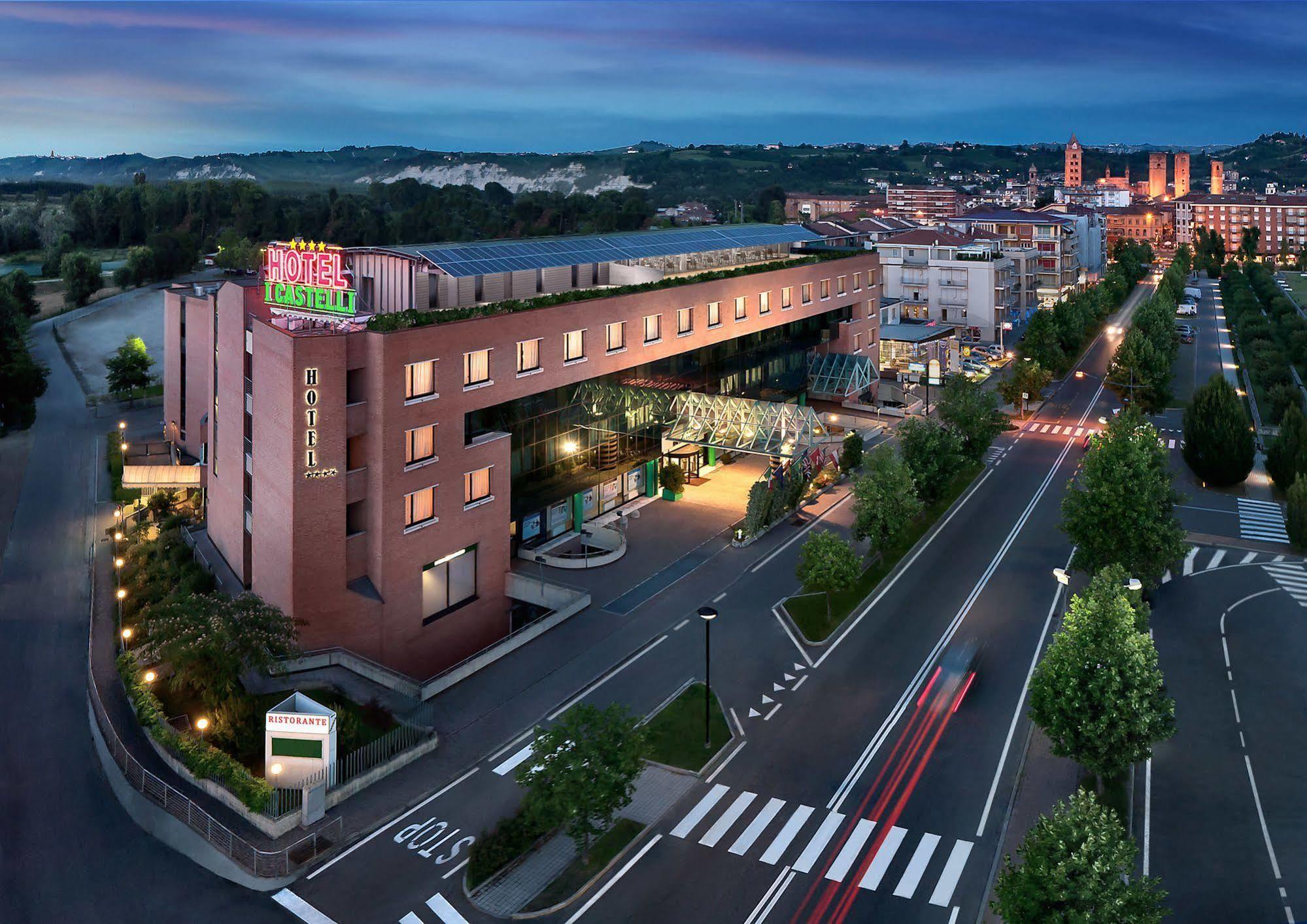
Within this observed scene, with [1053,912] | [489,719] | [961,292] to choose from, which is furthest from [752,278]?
[961,292]

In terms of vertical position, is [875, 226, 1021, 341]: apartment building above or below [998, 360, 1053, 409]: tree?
above

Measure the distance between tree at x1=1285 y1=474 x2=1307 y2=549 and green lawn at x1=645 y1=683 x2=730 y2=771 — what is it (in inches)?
1462

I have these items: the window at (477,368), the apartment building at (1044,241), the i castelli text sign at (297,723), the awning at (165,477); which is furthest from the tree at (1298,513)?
the apartment building at (1044,241)

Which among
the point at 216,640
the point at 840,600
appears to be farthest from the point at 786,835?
the point at 216,640

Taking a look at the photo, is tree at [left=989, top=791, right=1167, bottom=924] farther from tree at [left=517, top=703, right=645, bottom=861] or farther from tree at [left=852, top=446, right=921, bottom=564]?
tree at [left=852, top=446, right=921, bottom=564]

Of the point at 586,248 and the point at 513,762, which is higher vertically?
the point at 586,248

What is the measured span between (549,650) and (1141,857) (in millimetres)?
24029

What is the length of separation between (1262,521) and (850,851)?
45.2 m

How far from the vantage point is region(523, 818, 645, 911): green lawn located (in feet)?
91.8

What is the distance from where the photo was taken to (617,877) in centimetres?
2897

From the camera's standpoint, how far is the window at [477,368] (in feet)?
152

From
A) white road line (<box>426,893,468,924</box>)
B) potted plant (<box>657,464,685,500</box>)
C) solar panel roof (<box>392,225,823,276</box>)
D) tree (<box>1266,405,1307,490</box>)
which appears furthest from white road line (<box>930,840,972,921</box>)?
tree (<box>1266,405,1307,490</box>)

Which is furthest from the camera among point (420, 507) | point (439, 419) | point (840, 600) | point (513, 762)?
point (840, 600)

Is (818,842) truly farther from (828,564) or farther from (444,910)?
(828,564)
